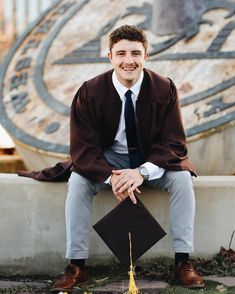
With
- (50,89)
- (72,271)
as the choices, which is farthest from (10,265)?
(50,89)

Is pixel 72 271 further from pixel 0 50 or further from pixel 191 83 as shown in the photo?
pixel 0 50

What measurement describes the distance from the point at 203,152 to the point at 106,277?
0.95 m

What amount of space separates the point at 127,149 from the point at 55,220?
0.54 metres

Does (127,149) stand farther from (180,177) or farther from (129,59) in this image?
(129,59)

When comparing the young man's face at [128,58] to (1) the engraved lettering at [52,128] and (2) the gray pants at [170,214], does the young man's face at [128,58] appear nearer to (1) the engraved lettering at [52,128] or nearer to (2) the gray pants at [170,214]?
(2) the gray pants at [170,214]

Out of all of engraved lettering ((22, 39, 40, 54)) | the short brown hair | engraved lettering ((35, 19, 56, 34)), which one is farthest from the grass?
engraved lettering ((35, 19, 56, 34))

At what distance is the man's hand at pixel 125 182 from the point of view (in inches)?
124

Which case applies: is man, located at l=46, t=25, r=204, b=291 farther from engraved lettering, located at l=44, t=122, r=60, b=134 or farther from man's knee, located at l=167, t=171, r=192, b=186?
engraved lettering, located at l=44, t=122, r=60, b=134

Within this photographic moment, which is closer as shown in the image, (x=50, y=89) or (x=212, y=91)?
(x=212, y=91)

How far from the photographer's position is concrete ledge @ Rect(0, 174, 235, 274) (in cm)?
354

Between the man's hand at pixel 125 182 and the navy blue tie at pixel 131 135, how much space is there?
19cm

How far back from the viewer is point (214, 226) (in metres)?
3.57

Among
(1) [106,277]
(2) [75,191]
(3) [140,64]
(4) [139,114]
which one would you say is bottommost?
(1) [106,277]

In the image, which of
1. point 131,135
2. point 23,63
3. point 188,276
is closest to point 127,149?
point 131,135
